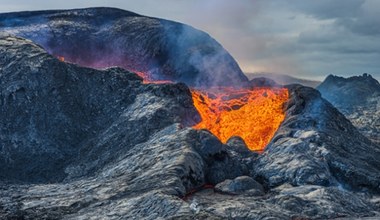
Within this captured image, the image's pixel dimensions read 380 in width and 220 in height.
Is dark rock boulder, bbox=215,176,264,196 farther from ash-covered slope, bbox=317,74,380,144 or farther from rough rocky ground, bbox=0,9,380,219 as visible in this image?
ash-covered slope, bbox=317,74,380,144

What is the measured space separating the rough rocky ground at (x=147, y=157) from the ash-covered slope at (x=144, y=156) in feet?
0.31

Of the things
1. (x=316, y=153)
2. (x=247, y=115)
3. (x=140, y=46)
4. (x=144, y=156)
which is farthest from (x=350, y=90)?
(x=144, y=156)

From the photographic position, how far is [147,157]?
36.8 m

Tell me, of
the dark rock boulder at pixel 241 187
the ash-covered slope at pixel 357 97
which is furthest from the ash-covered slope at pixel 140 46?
the ash-covered slope at pixel 357 97

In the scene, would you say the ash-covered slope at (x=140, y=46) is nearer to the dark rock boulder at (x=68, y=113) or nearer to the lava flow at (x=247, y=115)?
the lava flow at (x=247, y=115)

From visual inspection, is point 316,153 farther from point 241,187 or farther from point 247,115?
point 247,115

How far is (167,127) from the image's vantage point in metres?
41.8

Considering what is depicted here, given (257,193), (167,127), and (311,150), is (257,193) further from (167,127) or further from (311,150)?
(167,127)

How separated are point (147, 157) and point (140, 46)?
3508 cm

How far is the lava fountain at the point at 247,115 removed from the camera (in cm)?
4769

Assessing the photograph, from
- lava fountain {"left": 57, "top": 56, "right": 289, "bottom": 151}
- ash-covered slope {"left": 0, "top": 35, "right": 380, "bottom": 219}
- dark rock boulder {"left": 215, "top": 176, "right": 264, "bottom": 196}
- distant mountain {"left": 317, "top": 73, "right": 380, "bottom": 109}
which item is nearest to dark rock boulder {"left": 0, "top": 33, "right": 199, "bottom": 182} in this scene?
ash-covered slope {"left": 0, "top": 35, "right": 380, "bottom": 219}

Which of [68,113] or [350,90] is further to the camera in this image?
[350,90]

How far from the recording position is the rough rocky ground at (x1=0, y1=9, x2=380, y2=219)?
2989 centimetres

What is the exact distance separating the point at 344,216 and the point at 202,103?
25.3 meters
